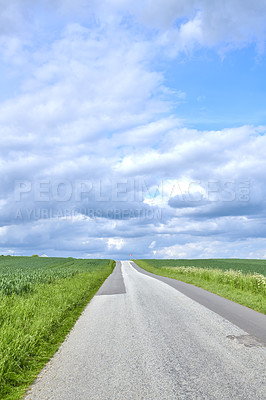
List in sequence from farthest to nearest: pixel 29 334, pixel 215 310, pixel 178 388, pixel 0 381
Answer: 1. pixel 215 310
2. pixel 29 334
3. pixel 0 381
4. pixel 178 388

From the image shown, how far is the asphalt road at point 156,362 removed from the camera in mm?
4504

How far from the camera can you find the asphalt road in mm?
4504

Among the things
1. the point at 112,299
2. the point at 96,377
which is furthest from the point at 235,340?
the point at 112,299

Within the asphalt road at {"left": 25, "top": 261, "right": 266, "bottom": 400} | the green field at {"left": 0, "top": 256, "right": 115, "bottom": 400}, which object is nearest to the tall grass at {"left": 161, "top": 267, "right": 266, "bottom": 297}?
the asphalt road at {"left": 25, "top": 261, "right": 266, "bottom": 400}

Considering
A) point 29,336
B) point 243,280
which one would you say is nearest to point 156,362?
point 29,336

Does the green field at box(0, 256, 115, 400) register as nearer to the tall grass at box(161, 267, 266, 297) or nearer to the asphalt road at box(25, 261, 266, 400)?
the asphalt road at box(25, 261, 266, 400)

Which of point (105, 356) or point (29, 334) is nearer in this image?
point (105, 356)

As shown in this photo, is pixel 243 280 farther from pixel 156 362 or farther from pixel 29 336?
pixel 29 336

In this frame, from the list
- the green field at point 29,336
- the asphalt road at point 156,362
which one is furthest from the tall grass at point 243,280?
the green field at point 29,336

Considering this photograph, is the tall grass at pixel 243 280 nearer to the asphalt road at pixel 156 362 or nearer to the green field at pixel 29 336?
the asphalt road at pixel 156 362

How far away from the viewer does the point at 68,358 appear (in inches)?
240

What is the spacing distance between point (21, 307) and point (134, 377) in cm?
546

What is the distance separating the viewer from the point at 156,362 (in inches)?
221

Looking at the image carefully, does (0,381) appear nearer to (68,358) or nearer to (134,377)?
(68,358)
